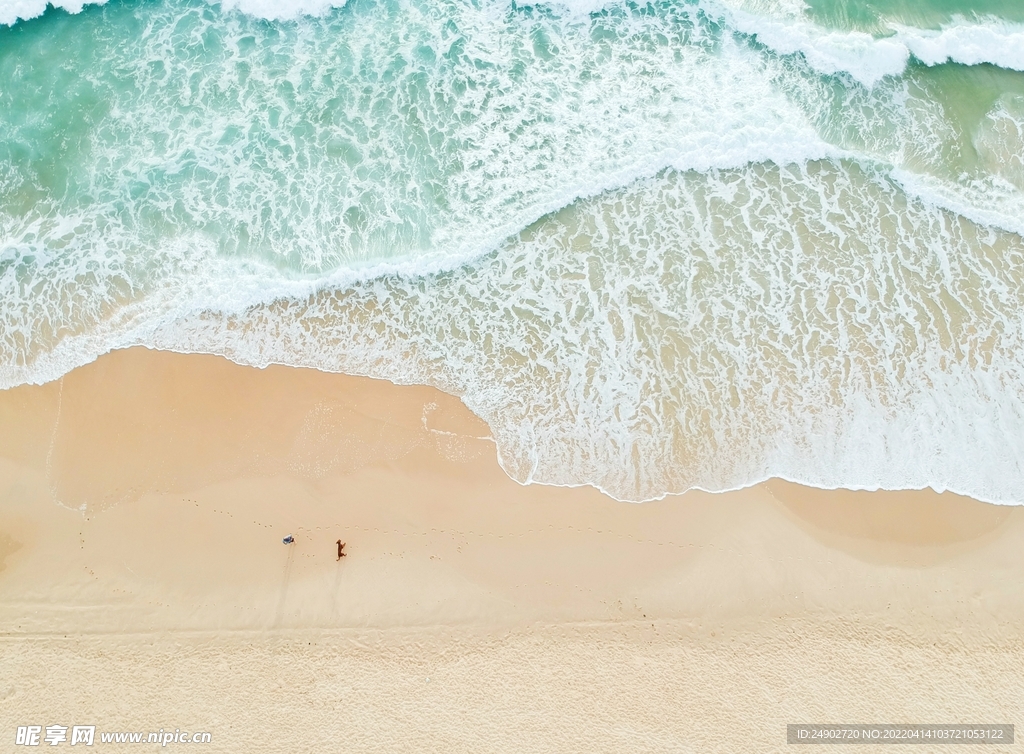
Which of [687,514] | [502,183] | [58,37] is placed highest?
[58,37]

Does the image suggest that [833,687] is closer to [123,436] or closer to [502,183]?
[502,183]

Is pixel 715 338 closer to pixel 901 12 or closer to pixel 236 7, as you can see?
pixel 901 12

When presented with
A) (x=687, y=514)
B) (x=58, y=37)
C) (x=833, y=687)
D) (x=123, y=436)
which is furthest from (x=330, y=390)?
(x=58, y=37)

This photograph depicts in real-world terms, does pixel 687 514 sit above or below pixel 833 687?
above

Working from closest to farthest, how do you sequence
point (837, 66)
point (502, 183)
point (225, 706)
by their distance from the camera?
point (225, 706) < point (502, 183) < point (837, 66)

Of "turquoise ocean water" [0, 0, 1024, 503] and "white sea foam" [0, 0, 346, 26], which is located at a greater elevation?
"white sea foam" [0, 0, 346, 26]

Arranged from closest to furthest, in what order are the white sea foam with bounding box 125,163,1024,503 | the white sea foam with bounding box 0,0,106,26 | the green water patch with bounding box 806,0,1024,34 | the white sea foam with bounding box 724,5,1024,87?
the white sea foam with bounding box 125,163,1024,503
the white sea foam with bounding box 724,5,1024,87
the white sea foam with bounding box 0,0,106,26
the green water patch with bounding box 806,0,1024,34

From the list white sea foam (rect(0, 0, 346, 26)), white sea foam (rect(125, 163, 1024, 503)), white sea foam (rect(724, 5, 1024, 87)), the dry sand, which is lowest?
the dry sand

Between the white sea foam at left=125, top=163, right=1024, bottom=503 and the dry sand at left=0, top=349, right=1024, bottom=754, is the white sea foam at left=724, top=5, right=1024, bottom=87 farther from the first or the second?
the dry sand at left=0, top=349, right=1024, bottom=754

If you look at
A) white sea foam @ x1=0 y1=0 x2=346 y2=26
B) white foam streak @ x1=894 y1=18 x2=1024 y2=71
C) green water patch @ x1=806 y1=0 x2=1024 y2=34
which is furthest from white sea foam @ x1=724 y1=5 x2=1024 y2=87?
white sea foam @ x1=0 y1=0 x2=346 y2=26
